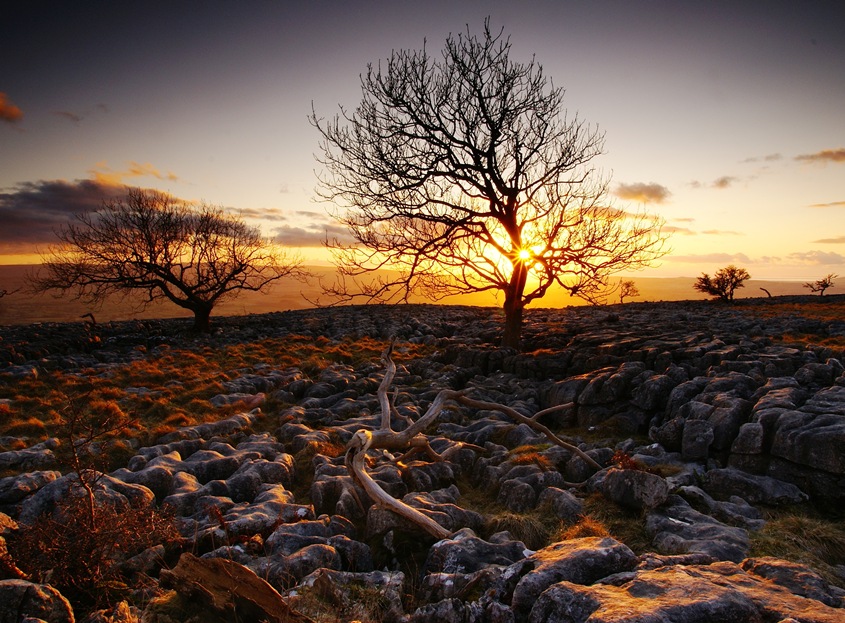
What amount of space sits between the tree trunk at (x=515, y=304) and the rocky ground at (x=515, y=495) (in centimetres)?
340

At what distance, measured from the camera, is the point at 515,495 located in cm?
761

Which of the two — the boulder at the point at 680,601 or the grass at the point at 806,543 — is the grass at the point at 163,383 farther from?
the grass at the point at 806,543

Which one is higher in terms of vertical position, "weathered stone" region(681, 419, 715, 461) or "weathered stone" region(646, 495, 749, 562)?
"weathered stone" region(681, 419, 715, 461)

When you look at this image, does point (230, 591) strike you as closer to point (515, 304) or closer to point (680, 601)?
point (680, 601)

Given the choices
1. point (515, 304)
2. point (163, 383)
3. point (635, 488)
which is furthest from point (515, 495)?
point (163, 383)

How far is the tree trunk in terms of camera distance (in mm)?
18516

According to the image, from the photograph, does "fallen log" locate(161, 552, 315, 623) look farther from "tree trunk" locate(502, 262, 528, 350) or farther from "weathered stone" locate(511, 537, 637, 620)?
"tree trunk" locate(502, 262, 528, 350)

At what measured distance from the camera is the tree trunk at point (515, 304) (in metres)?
18.5

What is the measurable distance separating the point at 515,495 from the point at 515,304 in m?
11.8

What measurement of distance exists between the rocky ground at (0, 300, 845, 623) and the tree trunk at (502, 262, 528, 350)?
3.40 metres

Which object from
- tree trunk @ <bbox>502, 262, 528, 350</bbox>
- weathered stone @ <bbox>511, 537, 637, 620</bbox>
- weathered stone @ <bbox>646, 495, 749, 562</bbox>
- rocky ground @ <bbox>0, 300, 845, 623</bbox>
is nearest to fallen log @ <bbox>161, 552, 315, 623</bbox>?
rocky ground @ <bbox>0, 300, 845, 623</bbox>

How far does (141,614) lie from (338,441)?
6.55 metres

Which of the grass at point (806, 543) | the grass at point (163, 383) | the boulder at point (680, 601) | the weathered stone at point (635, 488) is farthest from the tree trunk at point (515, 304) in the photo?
the boulder at point (680, 601)

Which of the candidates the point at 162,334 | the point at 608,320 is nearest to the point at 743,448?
the point at 608,320
